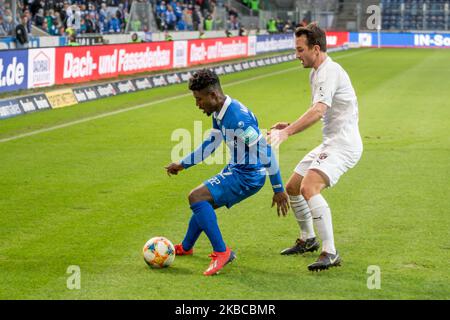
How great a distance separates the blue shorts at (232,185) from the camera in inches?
306

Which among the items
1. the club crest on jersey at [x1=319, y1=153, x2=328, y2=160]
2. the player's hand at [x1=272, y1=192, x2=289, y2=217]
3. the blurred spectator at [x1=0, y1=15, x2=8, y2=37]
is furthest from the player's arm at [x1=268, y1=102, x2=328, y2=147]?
the blurred spectator at [x1=0, y1=15, x2=8, y2=37]

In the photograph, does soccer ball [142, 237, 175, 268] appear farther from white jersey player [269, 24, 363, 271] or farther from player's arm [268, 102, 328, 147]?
player's arm [268, 102, 328, 147]

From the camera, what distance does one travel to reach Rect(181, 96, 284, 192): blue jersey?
7703 mm

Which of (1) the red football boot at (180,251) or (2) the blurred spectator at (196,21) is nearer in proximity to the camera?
(1) the red football boot at (180,251)

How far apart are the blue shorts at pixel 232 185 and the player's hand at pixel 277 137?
0.60 m

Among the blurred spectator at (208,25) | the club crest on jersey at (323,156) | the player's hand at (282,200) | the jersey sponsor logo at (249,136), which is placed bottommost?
the player's hand at (282,200)

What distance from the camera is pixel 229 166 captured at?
7.94 meters

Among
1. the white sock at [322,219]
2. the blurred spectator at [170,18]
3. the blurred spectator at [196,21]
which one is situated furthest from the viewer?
the blurred spectator at [196,21]

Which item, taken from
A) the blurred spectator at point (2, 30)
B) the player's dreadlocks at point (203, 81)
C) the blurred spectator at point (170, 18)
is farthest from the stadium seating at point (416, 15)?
the player's dreadlocks at point (203, 81)

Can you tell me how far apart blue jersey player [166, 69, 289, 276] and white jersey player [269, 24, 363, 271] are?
0.29 m

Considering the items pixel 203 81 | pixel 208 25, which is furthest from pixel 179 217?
pixel 208 25

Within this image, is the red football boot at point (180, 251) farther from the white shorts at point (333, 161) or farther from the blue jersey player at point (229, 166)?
the white shorts at point (333, 161)

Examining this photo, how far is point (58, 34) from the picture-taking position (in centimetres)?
3369

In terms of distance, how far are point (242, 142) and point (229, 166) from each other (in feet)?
0.99
